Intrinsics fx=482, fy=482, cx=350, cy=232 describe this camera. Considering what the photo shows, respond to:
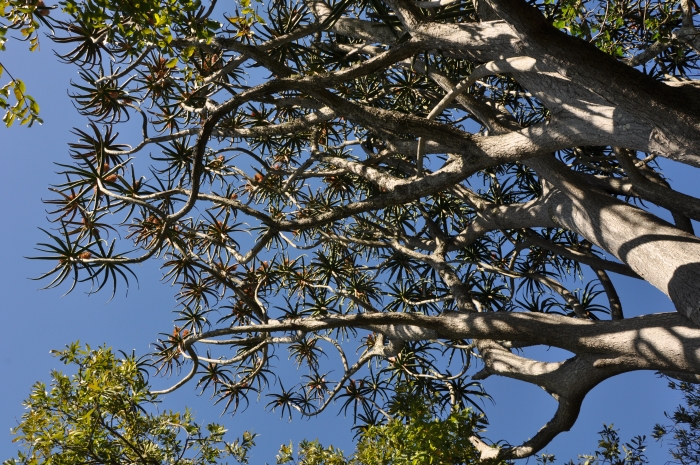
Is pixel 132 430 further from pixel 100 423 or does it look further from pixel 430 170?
pixel 430 170

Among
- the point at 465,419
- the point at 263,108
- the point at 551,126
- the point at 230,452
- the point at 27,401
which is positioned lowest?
the point at 465,419

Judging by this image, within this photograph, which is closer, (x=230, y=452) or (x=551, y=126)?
(x=551, y=126)

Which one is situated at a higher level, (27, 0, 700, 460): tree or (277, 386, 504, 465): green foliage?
(27, 0, 700, 460): tree

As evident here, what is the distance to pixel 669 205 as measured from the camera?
386 cm

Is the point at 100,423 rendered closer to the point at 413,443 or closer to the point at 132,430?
the point at 132,430

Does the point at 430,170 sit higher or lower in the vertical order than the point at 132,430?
higher

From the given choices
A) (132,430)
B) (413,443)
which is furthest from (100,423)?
(413,443)

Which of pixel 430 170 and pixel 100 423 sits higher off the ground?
pixel 430 170

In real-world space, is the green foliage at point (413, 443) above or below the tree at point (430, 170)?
below

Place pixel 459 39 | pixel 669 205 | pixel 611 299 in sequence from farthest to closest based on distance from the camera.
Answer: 1. pixel 611 299
2. pixel 669 205
3. pixel 459 39

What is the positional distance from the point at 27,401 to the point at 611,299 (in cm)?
528

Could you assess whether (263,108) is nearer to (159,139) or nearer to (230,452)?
(159,139)

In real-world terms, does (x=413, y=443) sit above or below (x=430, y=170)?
below

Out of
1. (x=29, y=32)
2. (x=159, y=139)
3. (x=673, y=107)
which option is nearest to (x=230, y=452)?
(x=159, y=139)
